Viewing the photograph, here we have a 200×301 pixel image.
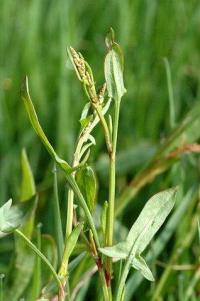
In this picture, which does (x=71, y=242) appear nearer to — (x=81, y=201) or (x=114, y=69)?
(x=81, y=201)

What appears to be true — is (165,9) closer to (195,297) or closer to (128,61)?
(128,61)

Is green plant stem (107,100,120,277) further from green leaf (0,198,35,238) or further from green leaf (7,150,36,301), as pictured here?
green leaf (7,150,36,301)

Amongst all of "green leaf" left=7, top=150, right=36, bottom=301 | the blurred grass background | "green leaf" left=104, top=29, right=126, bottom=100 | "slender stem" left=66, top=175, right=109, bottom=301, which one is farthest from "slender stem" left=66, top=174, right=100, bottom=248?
the blurred grass background

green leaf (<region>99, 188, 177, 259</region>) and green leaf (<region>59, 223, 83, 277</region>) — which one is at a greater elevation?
green leaf (<region>59, 223, 83, 277</region>)

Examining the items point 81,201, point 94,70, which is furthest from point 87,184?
point 94,70

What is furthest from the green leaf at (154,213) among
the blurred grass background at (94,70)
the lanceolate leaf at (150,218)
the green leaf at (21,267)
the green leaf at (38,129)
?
the blurred grass background at (94,70)

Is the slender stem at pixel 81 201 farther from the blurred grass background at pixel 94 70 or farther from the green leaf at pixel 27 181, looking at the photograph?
the blurred grass background at pixel 94 70

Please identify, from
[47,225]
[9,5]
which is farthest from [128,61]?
[47,225]
